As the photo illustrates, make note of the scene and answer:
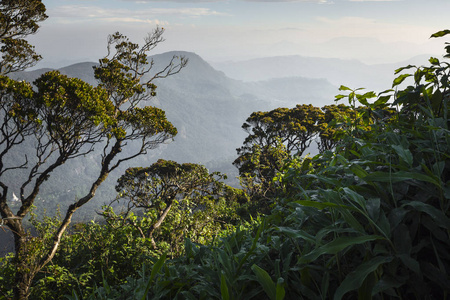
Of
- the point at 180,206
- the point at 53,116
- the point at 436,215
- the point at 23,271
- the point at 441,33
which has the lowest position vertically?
the point at 23,271

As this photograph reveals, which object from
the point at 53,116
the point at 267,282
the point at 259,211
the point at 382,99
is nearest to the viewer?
the point at 267,282

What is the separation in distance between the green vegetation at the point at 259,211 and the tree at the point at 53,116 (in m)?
0.04

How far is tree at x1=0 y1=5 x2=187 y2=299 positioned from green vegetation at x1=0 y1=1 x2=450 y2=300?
4 centimetres

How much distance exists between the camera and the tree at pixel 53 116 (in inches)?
296

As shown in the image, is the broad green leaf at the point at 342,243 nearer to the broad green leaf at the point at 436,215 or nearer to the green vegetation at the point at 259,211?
the green vegetation at the point at 259,211

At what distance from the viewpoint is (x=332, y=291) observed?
0.99m

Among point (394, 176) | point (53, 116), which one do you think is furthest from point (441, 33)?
point (53, 116)

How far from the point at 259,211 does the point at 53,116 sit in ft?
20.7

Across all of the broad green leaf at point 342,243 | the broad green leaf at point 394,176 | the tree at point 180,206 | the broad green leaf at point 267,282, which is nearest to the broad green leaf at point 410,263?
the broad green leaf at point 342,243

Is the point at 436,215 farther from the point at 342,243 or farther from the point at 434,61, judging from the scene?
the point at 434,61

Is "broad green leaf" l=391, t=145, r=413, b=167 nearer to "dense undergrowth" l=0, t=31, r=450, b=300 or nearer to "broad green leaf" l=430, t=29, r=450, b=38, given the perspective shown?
"dense undergrowth" l=0, t=31, r=450, b=300

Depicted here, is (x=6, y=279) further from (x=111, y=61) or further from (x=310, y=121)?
(x=310, y=121)

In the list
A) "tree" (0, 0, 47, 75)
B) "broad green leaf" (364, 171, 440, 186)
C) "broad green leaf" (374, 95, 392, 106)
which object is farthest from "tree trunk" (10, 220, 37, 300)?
"broad green leaf" (364, 171, 440, 186)

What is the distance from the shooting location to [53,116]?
8.35 m
